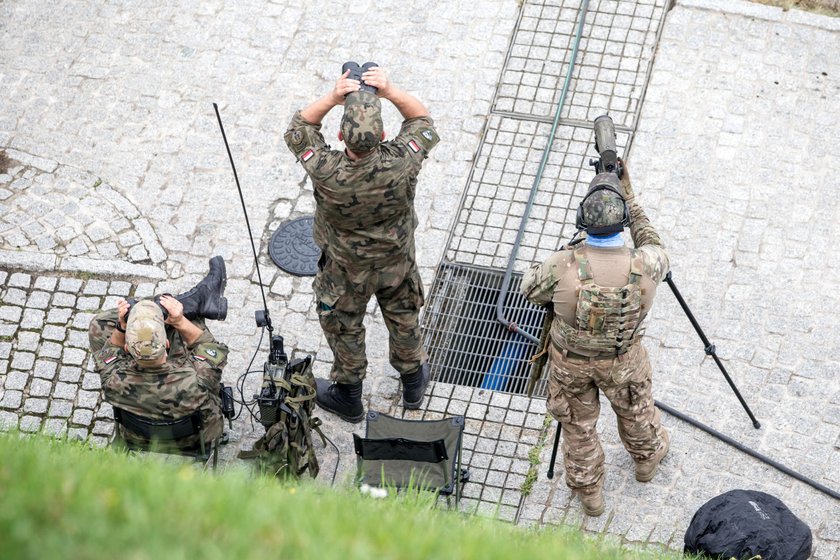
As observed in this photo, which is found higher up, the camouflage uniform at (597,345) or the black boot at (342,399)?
the camouflage uniform at (597,345)

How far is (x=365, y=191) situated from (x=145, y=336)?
157cm

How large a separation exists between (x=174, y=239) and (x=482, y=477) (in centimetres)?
335

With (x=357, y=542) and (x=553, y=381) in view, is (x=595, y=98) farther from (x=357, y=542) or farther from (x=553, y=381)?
(x=357, y=542)

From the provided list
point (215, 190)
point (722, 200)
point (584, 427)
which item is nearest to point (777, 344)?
point (722, 200)

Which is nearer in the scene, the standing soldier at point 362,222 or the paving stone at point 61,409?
the standing soldier at point 362,222

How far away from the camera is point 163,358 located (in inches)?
262

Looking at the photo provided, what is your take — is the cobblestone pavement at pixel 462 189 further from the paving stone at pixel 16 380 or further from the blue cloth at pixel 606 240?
the blue cloth at pixel 606 240

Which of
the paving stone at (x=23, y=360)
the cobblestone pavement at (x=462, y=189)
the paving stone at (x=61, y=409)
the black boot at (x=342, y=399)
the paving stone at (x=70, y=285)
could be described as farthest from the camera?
the paving stone at (x=70, y=285)

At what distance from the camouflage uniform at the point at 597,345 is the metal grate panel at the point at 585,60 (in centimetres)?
321

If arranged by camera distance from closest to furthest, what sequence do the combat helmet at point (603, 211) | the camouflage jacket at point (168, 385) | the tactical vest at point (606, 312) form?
the combat helmet at point (603, 211)
the tactical vest at point (606, 312)
the camouflage jacket at point (168, 385)

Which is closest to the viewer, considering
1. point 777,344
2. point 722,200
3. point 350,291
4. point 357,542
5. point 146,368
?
point 357,542

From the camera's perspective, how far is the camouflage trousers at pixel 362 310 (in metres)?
7.15

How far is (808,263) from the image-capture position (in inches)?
331

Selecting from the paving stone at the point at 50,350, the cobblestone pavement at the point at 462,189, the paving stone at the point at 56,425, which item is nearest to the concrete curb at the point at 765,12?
the cobblestone pavement at the point at 462,189
